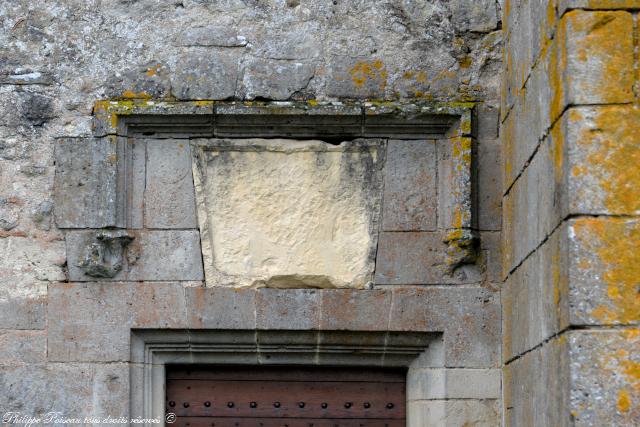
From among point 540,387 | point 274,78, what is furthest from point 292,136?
point 540,387

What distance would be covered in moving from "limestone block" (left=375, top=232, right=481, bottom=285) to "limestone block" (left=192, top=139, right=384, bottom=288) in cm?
6

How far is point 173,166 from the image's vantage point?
13.9 ft

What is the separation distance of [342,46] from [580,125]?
4.91 feet

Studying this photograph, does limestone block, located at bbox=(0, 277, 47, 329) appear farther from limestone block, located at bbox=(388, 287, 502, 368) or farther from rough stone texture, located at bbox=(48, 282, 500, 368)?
limestone block, located at bbox=(388, 287, 502, 368)

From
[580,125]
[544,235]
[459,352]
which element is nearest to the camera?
[580,125]

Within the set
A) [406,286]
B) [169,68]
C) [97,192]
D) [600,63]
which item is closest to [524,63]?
[600,63]

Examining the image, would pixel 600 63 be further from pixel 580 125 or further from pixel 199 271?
pixel 199 271

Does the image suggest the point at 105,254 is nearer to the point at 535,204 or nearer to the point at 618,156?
the point at 535,204

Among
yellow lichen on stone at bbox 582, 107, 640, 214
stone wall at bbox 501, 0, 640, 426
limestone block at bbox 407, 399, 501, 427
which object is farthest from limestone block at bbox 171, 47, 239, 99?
yellow lichen on stone at bbox 582, 107, 640, 214

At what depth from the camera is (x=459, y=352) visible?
4078mm

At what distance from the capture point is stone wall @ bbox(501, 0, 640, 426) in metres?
2.88

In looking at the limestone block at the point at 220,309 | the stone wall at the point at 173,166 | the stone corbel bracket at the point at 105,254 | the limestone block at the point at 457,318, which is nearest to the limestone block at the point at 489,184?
the stone wall at the point at 173,166

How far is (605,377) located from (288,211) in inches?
66.9

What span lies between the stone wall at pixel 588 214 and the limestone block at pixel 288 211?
1.02m
